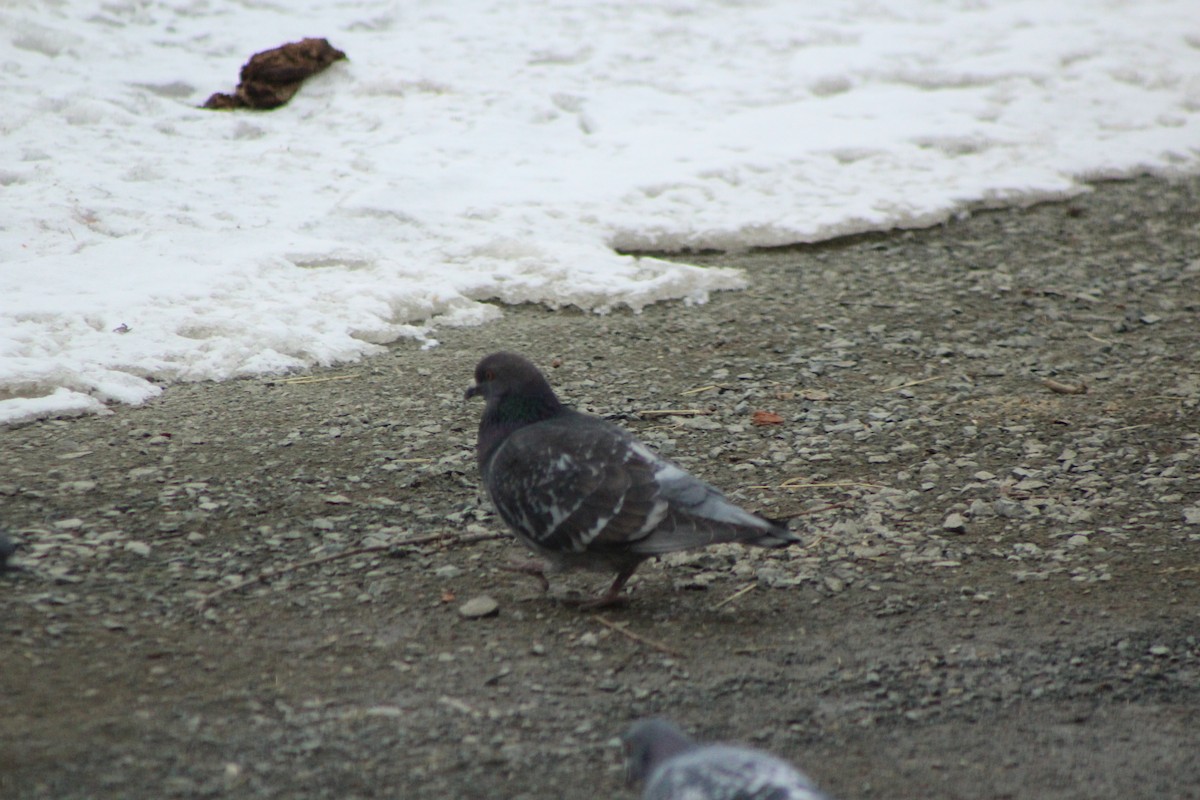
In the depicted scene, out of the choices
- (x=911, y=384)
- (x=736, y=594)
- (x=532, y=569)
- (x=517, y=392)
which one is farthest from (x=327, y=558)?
(x=911, y=384)

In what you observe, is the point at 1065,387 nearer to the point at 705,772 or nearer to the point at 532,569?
the point at 532,569

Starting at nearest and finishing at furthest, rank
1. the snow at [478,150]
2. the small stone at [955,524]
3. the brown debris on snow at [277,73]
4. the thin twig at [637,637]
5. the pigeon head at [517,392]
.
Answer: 1. the thin twig at [637,637]
2. the pigeon head at [517,392]
3. the small stone at [955,524]
4. the snow at [478,150]
5. the brown debris on snow at [277,73]

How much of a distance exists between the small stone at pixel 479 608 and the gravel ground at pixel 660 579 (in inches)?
1.2

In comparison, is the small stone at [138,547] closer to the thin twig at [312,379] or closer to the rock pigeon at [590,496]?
the rock pigeon at [590,496]

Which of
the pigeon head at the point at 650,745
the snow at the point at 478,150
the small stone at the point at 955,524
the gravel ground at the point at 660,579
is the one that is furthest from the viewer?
the snow at the point at 478,150

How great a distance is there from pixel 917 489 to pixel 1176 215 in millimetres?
4928

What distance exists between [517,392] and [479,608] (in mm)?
840

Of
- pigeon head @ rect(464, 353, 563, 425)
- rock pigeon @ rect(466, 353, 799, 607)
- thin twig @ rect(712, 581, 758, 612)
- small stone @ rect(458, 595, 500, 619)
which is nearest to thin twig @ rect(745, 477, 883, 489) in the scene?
thin twig @ rect(712, 581, 758, 612)

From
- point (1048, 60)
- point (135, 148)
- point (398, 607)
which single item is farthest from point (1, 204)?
point (1048, 60)

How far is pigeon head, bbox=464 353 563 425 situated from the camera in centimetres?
446

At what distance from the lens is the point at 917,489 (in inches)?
203

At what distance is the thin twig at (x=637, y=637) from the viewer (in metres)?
3.92

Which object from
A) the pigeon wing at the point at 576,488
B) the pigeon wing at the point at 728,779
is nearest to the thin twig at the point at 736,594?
the pigeon wing at the point at 576,488

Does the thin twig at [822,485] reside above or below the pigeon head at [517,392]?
below
